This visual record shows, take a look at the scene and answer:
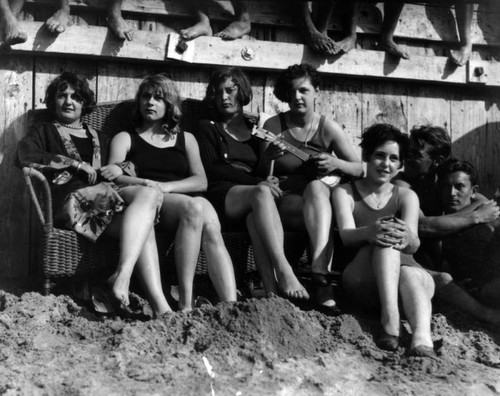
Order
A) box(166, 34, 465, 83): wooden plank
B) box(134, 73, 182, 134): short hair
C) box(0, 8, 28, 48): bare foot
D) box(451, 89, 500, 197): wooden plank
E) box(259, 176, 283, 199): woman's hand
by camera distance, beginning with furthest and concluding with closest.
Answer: box(451, 89, 500, 197): wooden plank, box(166, 34, 465, 83): wooden plank, box(0, 8, 28, 48): bare foot, box(134, 73, 182, 134): short hair, box(259, 176, 283, 199): woman's hand

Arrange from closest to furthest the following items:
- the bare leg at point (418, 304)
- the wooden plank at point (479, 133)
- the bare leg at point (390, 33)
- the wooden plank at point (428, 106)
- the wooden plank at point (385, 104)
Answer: the bare leg at point (418, 304)
the bare leg at point (390, 33)
the wooden plank at point (385, 104)
the wooden plank at point (428, 106)
the wooden plank at point (479, 133)

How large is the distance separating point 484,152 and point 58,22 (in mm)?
3253

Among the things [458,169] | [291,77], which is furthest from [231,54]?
[458,169]

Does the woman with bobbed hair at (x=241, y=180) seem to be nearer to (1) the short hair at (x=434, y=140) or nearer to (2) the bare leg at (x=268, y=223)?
(2) the bare leg at (x=268, y=223)

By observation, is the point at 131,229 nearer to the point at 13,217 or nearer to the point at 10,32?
the point at 13,217

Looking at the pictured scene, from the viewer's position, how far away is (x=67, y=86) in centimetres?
523

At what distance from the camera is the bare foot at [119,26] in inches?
221

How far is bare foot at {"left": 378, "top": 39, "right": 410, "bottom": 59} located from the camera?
630cm

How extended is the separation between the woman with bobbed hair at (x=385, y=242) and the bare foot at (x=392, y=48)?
1.48m

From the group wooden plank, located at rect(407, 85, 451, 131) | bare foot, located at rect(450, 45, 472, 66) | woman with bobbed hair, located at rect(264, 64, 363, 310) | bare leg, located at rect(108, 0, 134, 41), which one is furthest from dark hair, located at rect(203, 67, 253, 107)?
bare foot, located at rect(450, 45, 472, 66)

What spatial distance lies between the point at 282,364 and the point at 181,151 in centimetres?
169

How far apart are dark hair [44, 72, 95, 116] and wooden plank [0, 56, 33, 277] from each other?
0.36m

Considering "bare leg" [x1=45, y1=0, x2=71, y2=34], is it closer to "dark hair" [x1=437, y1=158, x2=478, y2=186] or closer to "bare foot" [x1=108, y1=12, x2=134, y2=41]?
"bare foot" [x1=108, y1=12, x2=134, y2=41]

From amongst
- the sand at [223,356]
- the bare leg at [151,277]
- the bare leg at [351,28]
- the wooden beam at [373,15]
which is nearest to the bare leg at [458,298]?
the sand at [223,356]
